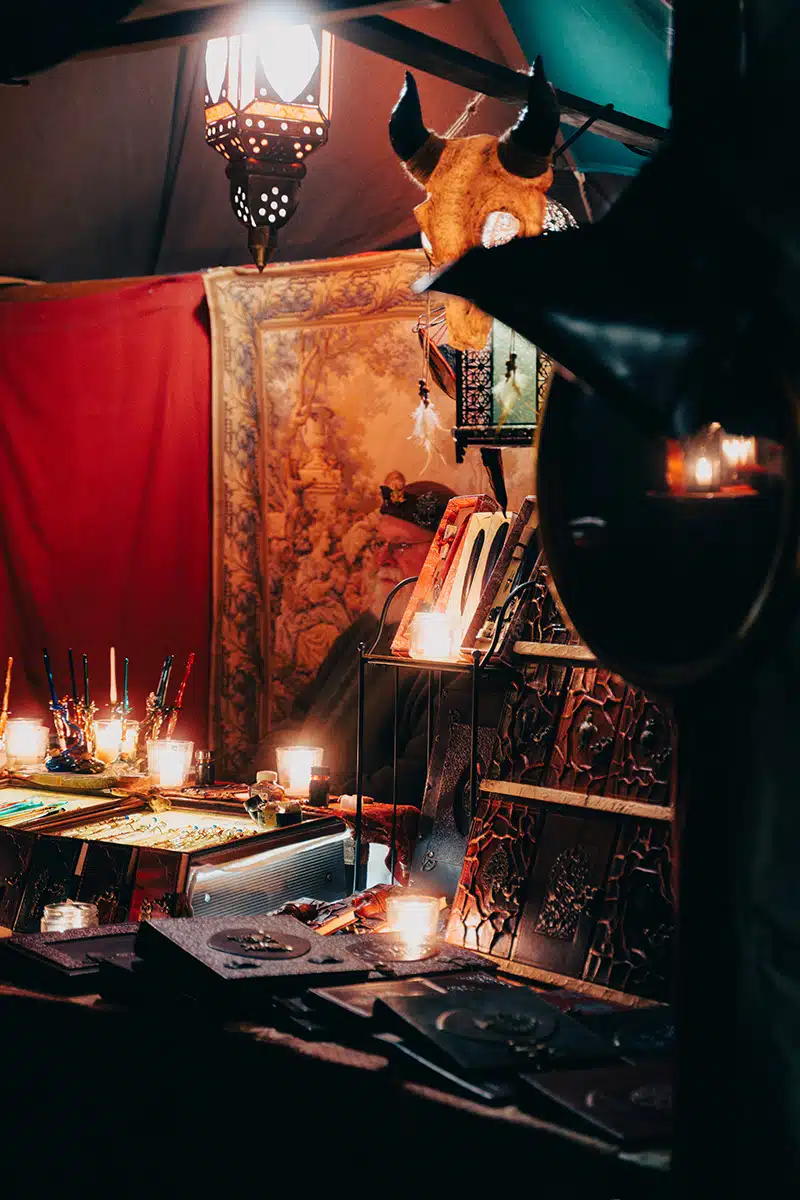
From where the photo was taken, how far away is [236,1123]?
234cm

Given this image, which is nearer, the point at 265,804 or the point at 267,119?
the point at 267,119

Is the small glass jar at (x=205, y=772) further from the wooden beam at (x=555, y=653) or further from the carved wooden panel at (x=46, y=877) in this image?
the wooden beam at (x=555, y=653)

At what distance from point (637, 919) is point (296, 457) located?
11.0 ft

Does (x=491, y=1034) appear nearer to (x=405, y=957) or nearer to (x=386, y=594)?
(x=405, y=957)

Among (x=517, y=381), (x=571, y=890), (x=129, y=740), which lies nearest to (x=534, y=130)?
(x=517, y=381)

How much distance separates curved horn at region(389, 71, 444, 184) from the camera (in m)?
3.10

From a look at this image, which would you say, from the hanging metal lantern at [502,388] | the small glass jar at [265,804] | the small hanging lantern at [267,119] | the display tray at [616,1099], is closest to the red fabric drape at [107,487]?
the small glass jar at [265,804]

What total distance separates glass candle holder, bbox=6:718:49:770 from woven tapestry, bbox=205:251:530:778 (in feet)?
2.79

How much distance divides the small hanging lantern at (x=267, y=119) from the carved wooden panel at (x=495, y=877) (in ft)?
7.09

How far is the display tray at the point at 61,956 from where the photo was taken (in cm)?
266

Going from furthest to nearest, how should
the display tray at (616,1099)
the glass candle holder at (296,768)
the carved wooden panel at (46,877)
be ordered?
the glass candle holder at (296,768) → the carved wooden panel at (46,877) → the display tray at (616,1099)

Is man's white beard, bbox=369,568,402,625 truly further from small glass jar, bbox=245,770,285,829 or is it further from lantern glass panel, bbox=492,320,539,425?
lantern glass panel, bbox=492,320,539,425

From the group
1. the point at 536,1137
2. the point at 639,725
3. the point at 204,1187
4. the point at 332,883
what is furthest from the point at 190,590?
the point at 536,1137

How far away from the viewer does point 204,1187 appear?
2.34 metres
